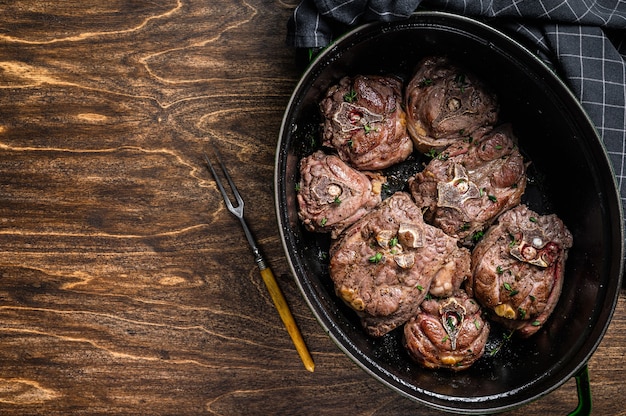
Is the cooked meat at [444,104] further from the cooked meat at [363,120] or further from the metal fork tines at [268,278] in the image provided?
the metal fork tines at [268,278]

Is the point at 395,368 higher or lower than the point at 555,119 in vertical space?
lower

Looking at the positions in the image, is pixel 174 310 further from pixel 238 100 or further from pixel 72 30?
pixel 72 30

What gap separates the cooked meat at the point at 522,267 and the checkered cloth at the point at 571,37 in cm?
33

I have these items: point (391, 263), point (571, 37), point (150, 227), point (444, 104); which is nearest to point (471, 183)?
point (444, 104)

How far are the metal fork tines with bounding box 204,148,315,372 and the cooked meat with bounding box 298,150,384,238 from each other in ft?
0.95

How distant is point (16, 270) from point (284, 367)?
1.28 m

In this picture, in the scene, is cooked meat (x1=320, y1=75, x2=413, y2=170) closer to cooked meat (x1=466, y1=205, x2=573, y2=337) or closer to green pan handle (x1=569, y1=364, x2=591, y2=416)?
cooked meat (x1=466, y1=205, x2=573, y2=337)

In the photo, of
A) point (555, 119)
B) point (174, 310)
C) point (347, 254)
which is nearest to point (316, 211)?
point (347, 254)

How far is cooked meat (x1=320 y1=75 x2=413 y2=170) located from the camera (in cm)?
222

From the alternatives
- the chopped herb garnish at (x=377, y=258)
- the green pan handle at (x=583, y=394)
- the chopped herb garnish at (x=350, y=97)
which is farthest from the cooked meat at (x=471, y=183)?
the green pan handle at (x=583, y=394)

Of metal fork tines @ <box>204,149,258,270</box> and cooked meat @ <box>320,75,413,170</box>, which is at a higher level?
cooked meat @ <box>320,75,413,170</box>

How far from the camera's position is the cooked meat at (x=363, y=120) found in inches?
87.5

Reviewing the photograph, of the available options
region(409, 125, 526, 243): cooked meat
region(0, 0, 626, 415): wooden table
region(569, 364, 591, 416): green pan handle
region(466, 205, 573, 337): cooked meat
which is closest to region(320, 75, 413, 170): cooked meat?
region(409, 125, 526, 243): cooked meat

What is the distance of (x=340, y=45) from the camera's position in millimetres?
2053
